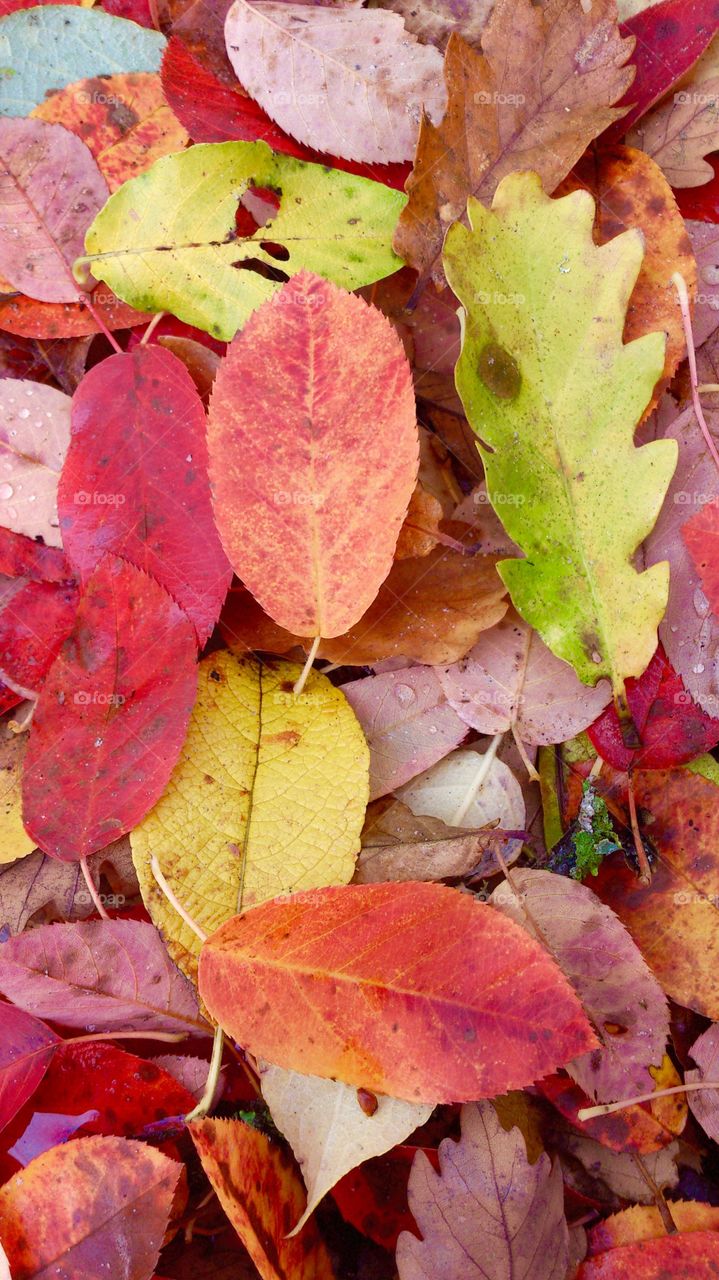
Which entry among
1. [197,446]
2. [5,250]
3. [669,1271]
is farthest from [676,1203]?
[5,250]

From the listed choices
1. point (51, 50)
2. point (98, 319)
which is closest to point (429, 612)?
point (98, 319)

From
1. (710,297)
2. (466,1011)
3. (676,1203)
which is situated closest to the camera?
(466,1011)

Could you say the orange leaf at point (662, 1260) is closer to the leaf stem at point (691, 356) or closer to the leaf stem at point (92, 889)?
the leaf stem at point (92, 889)

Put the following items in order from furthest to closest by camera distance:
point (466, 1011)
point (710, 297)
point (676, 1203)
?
1. point (710, 297)
2. point (676, 1203)
3. point (466, 1011)

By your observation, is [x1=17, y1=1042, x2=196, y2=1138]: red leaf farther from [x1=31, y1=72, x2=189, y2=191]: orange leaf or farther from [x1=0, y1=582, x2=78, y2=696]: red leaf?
[x1=31, y1=72, x2=189, y2=191]: orange leaf

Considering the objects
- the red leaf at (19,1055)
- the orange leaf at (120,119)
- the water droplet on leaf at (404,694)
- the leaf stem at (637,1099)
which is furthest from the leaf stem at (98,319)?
the leaf stem at (637,1099)

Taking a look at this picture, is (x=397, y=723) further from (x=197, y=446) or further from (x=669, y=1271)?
(x=669, y=1271)
